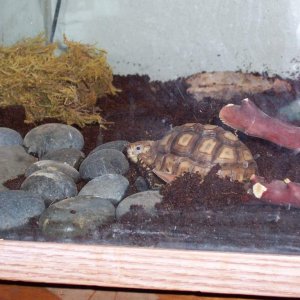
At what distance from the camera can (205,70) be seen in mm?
2482

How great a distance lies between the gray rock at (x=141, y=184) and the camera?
5.56 feet

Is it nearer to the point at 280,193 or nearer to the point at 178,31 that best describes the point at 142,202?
the point at 280,193

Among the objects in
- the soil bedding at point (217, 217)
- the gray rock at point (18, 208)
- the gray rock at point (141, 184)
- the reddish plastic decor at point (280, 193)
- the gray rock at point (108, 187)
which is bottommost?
the gray rock at point (141, 184)

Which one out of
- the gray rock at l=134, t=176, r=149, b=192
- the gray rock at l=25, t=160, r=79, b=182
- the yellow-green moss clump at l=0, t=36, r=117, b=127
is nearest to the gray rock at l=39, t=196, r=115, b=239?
the gray rock at l=134, t=176, r=149, b=192

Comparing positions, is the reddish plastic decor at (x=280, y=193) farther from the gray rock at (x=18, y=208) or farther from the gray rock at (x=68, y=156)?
the gray rock at (x=68, y=156)

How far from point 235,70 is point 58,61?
85 cm

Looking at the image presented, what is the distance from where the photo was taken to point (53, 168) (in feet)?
5.95

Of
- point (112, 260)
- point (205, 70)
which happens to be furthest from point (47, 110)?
point (112, 260)

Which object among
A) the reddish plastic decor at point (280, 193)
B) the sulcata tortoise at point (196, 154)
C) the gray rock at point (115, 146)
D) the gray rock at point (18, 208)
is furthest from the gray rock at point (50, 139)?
the reddish plastic decor at point (280, 193)

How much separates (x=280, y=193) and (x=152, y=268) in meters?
0.36

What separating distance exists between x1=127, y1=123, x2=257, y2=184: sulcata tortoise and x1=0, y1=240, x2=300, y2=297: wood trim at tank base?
384 mm

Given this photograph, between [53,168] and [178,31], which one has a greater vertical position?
[178,31]

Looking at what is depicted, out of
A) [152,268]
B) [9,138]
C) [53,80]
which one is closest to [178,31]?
[53,80]

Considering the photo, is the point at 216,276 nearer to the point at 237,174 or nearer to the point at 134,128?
the point at 237,174
